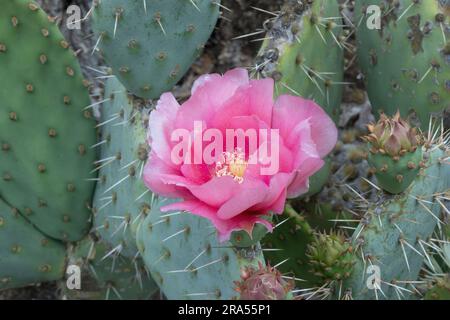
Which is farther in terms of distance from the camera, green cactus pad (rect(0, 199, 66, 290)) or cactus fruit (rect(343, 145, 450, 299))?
green cactus pad (rect(0, 199, 66, 290))

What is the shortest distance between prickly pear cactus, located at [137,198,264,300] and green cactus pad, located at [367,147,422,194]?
0.87 feet

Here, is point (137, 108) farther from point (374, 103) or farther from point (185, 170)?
point (185, 170)

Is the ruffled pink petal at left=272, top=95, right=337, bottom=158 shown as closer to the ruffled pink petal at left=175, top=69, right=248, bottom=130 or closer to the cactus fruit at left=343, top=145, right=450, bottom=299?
the ruffled pink petal at left=175, top=69, right=248, bottom=130

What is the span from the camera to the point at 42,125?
187 centimetres

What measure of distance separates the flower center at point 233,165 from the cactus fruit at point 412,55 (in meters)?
0.69

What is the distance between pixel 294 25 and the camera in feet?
5.49

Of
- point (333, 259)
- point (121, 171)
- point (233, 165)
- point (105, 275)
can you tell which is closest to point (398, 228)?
point (333, 259)

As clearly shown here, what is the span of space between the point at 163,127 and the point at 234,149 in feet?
0.33

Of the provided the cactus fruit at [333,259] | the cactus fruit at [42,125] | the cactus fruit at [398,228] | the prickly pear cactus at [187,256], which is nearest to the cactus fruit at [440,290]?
the cactus fruit at [398,228]

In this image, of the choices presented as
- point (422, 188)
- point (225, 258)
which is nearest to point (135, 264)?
point (225, 258)

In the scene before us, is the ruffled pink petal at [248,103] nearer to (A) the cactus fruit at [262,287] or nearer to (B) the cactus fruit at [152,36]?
(A) the cactus fruit at [262,287]

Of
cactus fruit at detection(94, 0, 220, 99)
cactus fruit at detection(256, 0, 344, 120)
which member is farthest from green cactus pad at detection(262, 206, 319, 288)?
cactus fruit at detection(94, 0, 220, 99)

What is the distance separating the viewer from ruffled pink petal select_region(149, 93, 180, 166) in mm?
1138

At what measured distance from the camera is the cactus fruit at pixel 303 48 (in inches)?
65.4
